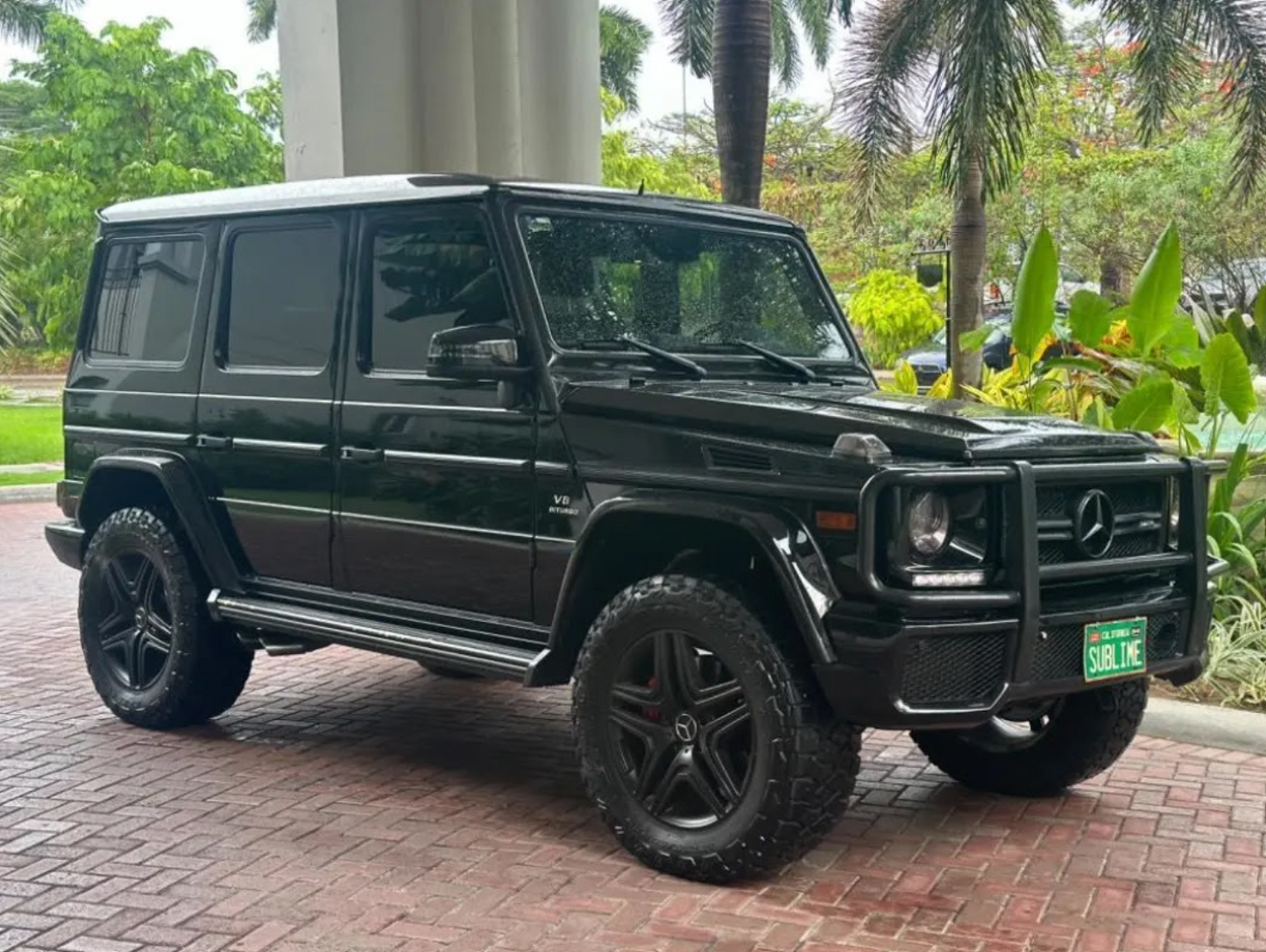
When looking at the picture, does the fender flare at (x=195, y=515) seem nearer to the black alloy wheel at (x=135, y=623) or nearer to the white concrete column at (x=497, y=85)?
the black alloy wheel at (x=135, y=623)

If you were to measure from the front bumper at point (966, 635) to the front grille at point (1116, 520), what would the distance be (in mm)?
65

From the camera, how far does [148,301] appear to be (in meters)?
6.94

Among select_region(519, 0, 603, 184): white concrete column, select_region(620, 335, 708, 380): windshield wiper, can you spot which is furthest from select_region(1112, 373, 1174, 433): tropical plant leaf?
select_region(519, 0, 603, 184): white concrete column

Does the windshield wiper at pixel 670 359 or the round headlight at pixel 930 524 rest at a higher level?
the windshield wiper at pixel 670 359

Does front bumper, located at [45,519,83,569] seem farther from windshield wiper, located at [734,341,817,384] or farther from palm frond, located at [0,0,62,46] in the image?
palm frond, located at [0,0,62,46]

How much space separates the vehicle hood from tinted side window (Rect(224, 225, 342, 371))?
1.35 meters

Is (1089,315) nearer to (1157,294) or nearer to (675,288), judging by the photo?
(1157,294)

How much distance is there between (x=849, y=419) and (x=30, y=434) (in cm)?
2330

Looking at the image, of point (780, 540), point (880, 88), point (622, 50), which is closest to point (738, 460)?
point (780, 540)

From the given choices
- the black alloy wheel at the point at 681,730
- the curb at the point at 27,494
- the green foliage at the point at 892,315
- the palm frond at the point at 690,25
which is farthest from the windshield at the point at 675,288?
the green foliage at the point at 892,315

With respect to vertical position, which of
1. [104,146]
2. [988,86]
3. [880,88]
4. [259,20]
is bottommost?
[988,86]

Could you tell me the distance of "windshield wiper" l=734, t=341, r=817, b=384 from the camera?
577 cm

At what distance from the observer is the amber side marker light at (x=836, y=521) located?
4445 mm

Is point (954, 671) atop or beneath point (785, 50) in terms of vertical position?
beneath
